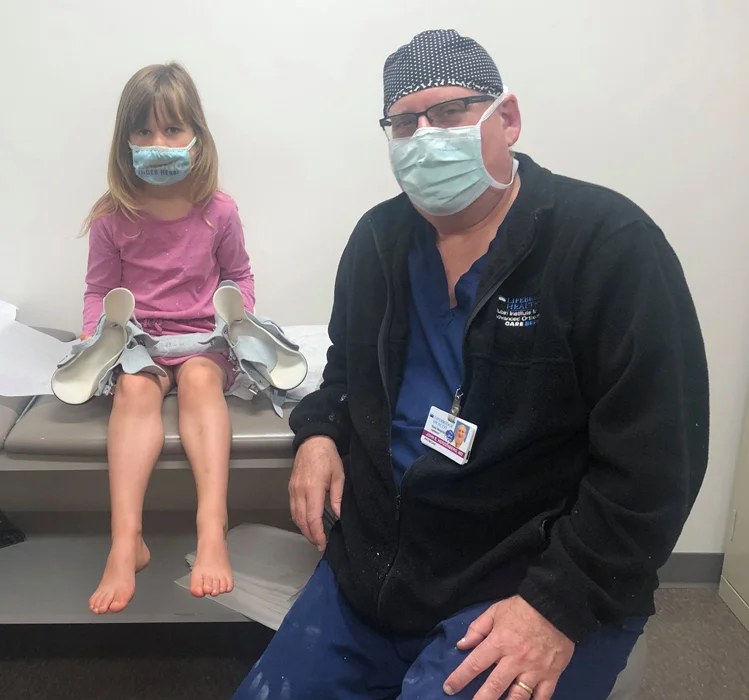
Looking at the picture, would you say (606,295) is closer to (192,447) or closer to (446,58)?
(446,58)

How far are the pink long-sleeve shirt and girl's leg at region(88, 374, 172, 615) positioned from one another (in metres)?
0.32

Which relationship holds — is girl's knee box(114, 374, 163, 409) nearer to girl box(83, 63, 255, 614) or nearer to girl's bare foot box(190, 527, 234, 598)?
girl box(83, 63, 255, 614)

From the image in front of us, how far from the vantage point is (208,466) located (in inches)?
49.6

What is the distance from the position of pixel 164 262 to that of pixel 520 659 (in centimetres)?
118

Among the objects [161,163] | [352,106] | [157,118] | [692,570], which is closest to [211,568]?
[161,163]

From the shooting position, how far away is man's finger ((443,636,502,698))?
2.89ft

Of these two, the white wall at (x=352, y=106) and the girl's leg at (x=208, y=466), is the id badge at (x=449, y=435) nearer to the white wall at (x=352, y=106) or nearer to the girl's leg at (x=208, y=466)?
the girl's leg at (x=208, y=466)

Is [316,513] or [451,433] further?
[316,513]

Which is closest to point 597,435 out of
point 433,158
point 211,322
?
point 433,158

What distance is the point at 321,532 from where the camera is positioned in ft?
3.84

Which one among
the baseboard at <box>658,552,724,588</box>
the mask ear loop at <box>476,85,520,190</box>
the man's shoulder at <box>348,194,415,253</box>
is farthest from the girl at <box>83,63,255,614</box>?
the baseboard at <box>658,552,724,588</box>

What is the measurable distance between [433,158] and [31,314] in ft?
4.61

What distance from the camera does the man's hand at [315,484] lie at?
45.4 inches

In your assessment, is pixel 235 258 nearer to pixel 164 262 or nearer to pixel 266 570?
pixel 164 262
